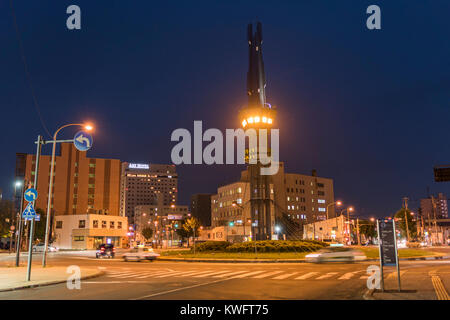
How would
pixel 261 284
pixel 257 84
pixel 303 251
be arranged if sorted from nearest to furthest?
pixel 261 284
pixel 303 251
pixel 257 84

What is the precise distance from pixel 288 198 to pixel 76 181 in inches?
2795

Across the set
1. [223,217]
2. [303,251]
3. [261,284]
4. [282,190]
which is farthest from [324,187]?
[261,284]

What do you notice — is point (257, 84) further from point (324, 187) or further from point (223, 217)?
point (324, 187)

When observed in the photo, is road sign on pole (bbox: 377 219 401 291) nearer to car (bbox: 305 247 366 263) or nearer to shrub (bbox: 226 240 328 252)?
car (bbox: 305 247 366 263)

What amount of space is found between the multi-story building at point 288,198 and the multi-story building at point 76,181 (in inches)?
1437

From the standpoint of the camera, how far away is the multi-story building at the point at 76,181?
375 feet

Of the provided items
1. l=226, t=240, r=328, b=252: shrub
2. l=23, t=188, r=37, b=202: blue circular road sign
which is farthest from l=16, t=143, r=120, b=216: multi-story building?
l=23, t=188, r=37, b=202: blue circular road sign

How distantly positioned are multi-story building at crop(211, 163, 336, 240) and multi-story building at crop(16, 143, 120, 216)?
120ft

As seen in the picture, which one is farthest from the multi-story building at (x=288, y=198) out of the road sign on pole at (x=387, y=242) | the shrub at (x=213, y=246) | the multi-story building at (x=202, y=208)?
the road sign on pole at (x=387, y=242)

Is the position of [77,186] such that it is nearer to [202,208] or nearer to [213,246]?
[202,208]

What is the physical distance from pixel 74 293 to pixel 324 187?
469 ft

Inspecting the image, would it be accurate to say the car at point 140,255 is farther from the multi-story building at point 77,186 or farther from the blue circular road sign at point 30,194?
the multi-story building at point 77,186

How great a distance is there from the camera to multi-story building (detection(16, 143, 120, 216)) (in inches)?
4505
